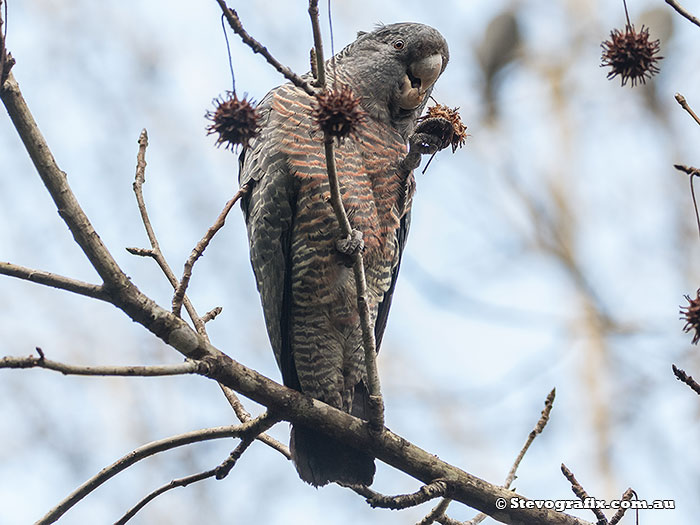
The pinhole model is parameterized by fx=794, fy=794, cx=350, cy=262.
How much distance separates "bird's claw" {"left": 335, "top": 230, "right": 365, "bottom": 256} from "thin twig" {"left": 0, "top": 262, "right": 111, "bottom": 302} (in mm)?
1178

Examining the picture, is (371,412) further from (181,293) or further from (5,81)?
(5,81)

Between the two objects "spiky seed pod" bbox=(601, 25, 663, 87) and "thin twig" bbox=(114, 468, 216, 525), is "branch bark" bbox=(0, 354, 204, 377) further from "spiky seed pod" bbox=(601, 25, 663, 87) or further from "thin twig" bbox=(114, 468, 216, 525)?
"spiky seed pod" bbox=(601, 25, 663, 87)

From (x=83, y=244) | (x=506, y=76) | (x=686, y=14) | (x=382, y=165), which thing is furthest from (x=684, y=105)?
(x=506, y=76)

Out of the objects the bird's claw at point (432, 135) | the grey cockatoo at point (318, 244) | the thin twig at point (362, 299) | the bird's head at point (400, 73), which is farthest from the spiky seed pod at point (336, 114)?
the bird's head at point (400, 73)

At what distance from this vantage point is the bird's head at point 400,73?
590 centimetres

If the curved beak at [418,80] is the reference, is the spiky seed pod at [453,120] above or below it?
below

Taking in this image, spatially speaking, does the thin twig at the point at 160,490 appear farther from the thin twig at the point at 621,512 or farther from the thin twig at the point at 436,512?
the thin twig at the point at 621,512

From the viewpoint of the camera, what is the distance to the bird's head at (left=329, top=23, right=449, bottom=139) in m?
5.90

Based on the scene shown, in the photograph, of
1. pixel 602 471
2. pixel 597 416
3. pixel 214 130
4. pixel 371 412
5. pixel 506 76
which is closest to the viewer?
pixel 214 130

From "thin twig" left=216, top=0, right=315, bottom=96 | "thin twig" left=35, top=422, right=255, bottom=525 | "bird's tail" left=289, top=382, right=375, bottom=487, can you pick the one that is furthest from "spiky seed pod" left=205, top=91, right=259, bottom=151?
"bird's tail" left=289, top=382, right=375, bottom=487

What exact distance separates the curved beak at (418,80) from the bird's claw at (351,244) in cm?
161

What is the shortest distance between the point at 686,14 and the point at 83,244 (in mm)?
2470

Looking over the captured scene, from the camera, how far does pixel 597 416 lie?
40.5ft

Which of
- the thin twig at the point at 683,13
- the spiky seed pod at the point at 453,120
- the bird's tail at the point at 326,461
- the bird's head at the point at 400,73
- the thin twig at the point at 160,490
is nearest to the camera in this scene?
the thin twig at the point at 683,13
